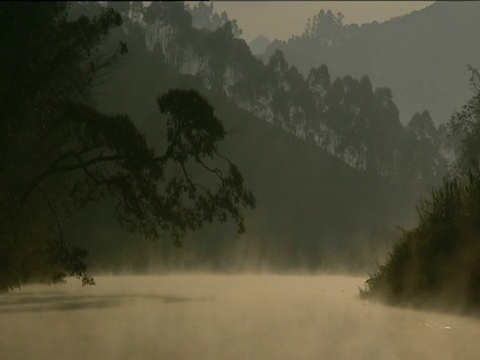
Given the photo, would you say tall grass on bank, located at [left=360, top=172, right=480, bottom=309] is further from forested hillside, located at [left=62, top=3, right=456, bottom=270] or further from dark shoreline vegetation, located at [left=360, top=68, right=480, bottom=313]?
forested hillside, located at [left=62, top=3, right=456, bottom=270]

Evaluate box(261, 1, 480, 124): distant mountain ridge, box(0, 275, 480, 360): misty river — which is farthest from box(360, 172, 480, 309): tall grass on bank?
box(261, 1, 480, 124): distant mountain ridge

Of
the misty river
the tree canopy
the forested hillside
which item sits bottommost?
the misty river

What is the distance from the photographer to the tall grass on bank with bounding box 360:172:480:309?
2041cm

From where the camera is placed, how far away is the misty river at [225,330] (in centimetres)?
1181

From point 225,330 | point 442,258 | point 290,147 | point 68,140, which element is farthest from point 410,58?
point 225,330

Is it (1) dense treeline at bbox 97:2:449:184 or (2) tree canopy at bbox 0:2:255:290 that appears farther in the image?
(1) dense treeline at bbox 97:2:449:184

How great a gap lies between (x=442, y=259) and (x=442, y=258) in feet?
0.07

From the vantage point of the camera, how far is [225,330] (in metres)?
15.4

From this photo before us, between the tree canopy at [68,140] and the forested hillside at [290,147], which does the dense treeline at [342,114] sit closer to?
the forested hillside at [290,147]

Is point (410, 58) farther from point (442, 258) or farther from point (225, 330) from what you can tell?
point (225, 330)

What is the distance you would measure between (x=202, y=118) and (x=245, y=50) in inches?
3418

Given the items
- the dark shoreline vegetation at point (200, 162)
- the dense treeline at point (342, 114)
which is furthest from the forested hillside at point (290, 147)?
the dark shoreline vegetation at point (200, 162)

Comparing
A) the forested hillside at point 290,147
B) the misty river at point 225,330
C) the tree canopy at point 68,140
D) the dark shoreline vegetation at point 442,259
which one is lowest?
the misty river at point 225,330

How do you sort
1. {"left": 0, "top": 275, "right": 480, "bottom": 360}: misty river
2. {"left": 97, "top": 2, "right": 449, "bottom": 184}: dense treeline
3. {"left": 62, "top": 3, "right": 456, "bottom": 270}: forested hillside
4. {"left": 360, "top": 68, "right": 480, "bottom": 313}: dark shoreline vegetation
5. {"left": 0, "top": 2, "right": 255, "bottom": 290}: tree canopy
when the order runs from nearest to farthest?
1. {"left": 0, "top": 275, "right": 480, "bottom": 360}: misty river
2. {"left": 360, "top": 68, "right": 480, "bottom": 313}: dark shoreline vegetation
3. {"left": 0, "top": 2, "right": 255, "bottom": 290}: tree canopy
4. {"left": 62, "top": 3, "right": 456, "bottom": 270}: forested hillside
5. {"left": 97, "top": 2, "right": 449, "bottom": 184}: dense treeline
